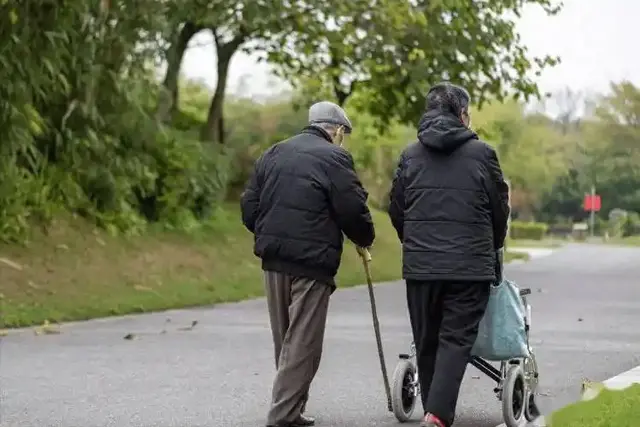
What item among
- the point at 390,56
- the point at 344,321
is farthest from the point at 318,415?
the point at 390,56

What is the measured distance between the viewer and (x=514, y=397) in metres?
7.02

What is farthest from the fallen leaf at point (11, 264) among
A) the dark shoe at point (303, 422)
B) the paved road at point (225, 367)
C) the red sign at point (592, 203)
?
the red sign at point (592, 203)

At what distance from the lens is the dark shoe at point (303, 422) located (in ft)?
23.7

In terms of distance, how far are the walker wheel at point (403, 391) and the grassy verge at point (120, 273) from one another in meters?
7.58

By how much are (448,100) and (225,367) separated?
4.31 metres

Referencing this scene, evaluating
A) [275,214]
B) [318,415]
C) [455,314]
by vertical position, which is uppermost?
[275,214]

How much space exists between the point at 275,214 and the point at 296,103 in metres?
23.9

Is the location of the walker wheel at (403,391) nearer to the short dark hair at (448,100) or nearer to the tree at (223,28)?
the short dark hair at (448,100)

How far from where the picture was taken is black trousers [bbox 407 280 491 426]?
21.4 ft

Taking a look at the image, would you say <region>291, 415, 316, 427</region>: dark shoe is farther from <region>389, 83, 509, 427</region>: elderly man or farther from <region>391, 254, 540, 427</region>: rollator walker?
<region>389, 83, 509, 427</region>: elderly man

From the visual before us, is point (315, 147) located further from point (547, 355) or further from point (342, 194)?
point (547, 355)

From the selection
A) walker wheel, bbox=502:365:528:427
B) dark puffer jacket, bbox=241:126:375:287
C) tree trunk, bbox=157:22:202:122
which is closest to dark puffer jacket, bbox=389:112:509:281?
dark puffer jacket, bbox=241:126:375:287

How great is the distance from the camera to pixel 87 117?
21.2 metres

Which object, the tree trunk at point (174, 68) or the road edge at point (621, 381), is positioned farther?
the tree trunk at point (174, 68)
